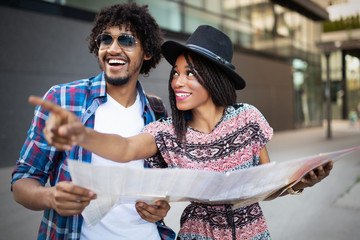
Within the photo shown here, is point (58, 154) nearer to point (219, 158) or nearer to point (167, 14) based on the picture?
point (219, 158)

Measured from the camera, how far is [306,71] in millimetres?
23969

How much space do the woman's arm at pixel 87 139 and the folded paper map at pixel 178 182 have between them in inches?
3.1

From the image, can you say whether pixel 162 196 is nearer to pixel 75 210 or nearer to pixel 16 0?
pixel 75 210

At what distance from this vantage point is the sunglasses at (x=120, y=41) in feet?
6.71

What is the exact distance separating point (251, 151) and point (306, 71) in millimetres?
24292

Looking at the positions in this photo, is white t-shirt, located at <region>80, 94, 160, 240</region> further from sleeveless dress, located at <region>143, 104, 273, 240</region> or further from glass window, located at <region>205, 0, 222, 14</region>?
glass window, located at <region>205, 0, 222, 14</region>

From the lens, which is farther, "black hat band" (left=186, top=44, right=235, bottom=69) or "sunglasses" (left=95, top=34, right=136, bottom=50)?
"sunglasses" (left=95, top=34, right=136, bottom=50)

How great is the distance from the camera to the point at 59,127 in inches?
34.4

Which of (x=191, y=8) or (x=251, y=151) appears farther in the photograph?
(x=191, y=8)

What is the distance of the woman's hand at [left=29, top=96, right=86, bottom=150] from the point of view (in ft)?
2.79

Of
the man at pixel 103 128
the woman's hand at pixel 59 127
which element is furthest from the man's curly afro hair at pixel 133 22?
the woman's hand at pixel 59 127

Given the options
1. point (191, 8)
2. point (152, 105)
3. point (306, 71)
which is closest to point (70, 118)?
point (152, 105)

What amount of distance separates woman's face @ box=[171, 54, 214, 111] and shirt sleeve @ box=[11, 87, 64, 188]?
2.21 ft

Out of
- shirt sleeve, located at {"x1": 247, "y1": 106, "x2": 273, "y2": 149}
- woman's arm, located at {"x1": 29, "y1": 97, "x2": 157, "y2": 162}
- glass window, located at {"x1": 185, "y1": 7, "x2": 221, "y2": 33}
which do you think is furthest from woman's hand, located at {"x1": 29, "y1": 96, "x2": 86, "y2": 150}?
glass window, located at {"x1": 185, "y1": 7, "x2": 221, "y2": 33}
